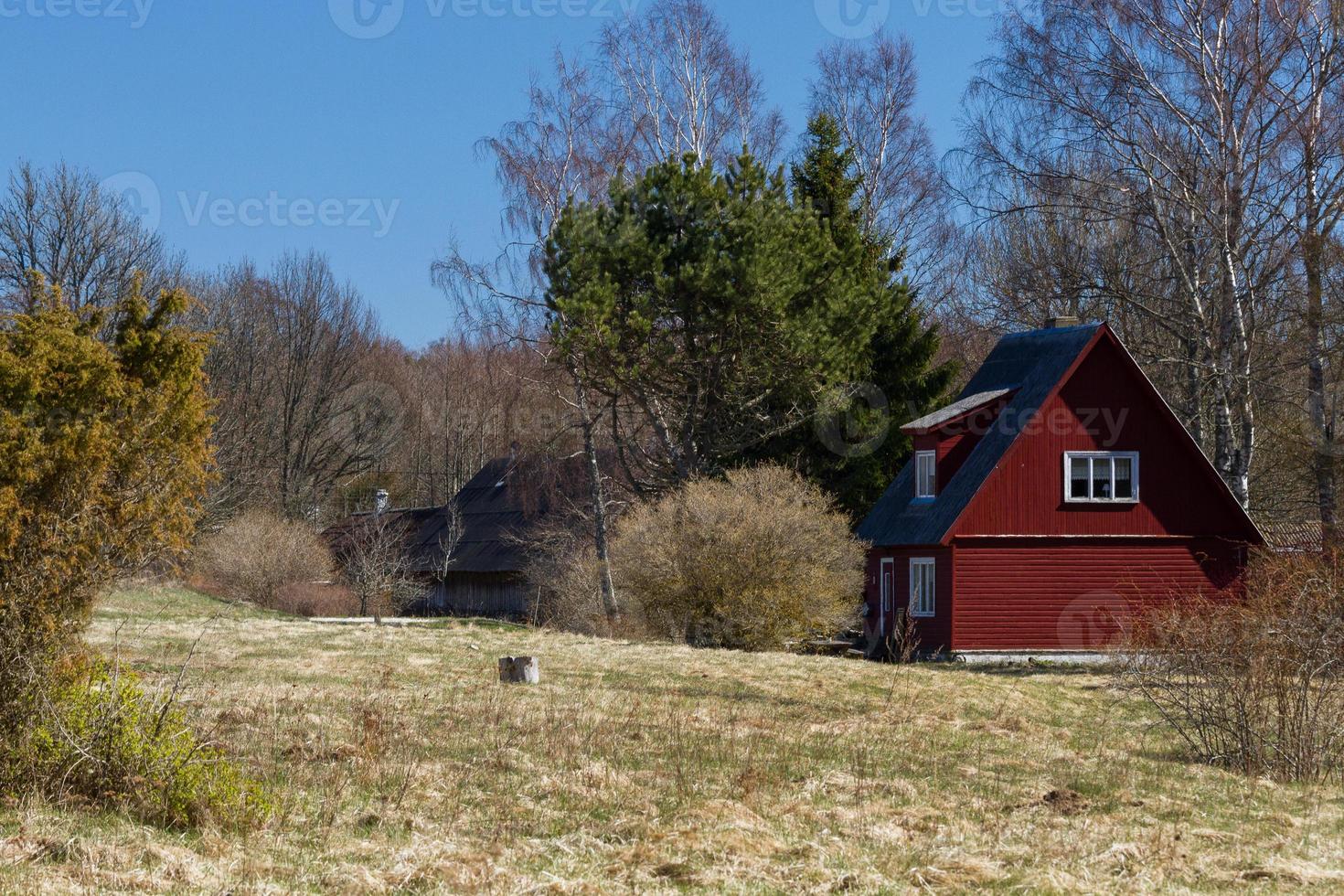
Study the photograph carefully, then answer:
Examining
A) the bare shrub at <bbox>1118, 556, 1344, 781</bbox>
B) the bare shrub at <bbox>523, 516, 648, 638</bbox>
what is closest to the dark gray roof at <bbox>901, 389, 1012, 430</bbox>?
the bare shrub at <bbox>523, 516, 648, 638</bbox>

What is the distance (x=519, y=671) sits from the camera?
16.9 metres

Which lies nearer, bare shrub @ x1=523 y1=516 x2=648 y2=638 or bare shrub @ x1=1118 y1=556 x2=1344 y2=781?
bare shrub @ x1=1118 y1=556 x2=1344 y2=781

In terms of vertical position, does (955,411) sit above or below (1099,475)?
above

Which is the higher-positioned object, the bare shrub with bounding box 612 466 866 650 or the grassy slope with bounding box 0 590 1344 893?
the bare shrub with bounding box 612 466 866 650

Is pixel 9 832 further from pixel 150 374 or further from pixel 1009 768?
pixel 1009 768

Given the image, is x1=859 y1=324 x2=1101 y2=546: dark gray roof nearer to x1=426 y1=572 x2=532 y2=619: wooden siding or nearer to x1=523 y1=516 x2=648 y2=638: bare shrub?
A: x1=523 y1=516 x2=648 y2=638: bare shrub

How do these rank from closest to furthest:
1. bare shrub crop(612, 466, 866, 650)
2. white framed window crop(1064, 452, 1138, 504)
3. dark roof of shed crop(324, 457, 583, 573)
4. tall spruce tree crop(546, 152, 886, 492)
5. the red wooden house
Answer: bare shrub crop(612, 466, 866, 650) < the red wooden house < white framed window crop(1064, 452, 1138, 504) < tall spruce tree crop(546, 152, 886, 492) < dark roof of shed crop(324, 457, 583, 573)

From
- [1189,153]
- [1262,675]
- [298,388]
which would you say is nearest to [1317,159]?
[1189,153]

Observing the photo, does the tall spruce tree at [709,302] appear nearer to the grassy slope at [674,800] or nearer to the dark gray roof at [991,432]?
the dark gray roof at [991,432]

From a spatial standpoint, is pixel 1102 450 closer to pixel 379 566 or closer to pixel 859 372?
pixel 859 372

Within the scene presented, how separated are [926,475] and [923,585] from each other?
2.63 m

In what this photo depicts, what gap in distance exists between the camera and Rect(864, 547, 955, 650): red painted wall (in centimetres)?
3020

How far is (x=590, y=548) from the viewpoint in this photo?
1506 inches

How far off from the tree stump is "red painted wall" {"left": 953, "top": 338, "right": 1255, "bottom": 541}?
601 inches
